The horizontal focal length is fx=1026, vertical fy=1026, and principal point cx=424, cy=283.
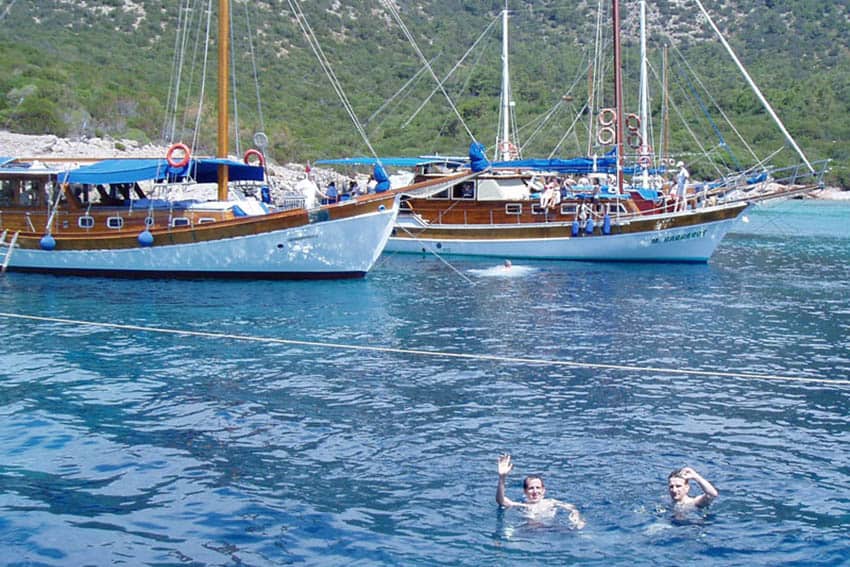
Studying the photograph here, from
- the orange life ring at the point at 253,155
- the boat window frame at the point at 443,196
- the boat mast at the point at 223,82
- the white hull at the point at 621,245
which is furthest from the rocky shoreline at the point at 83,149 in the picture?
the boat mast at the point at 223,82

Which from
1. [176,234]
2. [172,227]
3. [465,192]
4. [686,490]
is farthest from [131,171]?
[686,490]

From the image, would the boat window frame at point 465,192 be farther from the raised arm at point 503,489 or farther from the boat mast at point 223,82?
the raised arm at point 503,489

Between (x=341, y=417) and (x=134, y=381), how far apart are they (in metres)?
4.10

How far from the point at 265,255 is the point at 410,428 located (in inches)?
605

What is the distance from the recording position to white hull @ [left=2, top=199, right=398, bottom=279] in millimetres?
28078

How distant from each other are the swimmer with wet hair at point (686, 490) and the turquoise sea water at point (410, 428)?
15 centimetres

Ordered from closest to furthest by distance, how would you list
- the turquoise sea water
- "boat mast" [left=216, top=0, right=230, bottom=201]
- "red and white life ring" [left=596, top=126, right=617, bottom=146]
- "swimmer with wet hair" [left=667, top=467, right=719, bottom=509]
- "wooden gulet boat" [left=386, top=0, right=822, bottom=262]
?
the turquoise sea water
"swimmer with wet hair" [left=667, top=467, right=719, bottom=509]
"boat mast" [left=216, top=0, right=230, bottom=201]
"wooden gulet boat" [left=386, top=0, right=822, bottom=262]
"red and white life ring" [left=596, top=126, right=617, bottom=146]

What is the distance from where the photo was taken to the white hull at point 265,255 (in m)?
28.1

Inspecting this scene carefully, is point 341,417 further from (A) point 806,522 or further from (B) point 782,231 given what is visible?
(B) point 782,231

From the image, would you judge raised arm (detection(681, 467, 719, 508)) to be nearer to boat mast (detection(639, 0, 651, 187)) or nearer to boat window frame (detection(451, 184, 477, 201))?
boat window frame (detection(451, 184, 477, 201))

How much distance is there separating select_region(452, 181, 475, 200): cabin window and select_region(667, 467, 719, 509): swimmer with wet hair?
28.1 metres

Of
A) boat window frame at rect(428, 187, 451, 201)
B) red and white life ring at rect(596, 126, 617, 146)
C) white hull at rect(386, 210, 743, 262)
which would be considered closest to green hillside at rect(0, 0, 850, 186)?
red and white life ring at rect(596, 126, 617, 146)

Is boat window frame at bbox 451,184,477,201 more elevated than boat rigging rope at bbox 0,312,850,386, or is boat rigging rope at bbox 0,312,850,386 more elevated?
boat window frame at bbox 451,184,477,201

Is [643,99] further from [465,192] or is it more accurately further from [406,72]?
[406,72]
